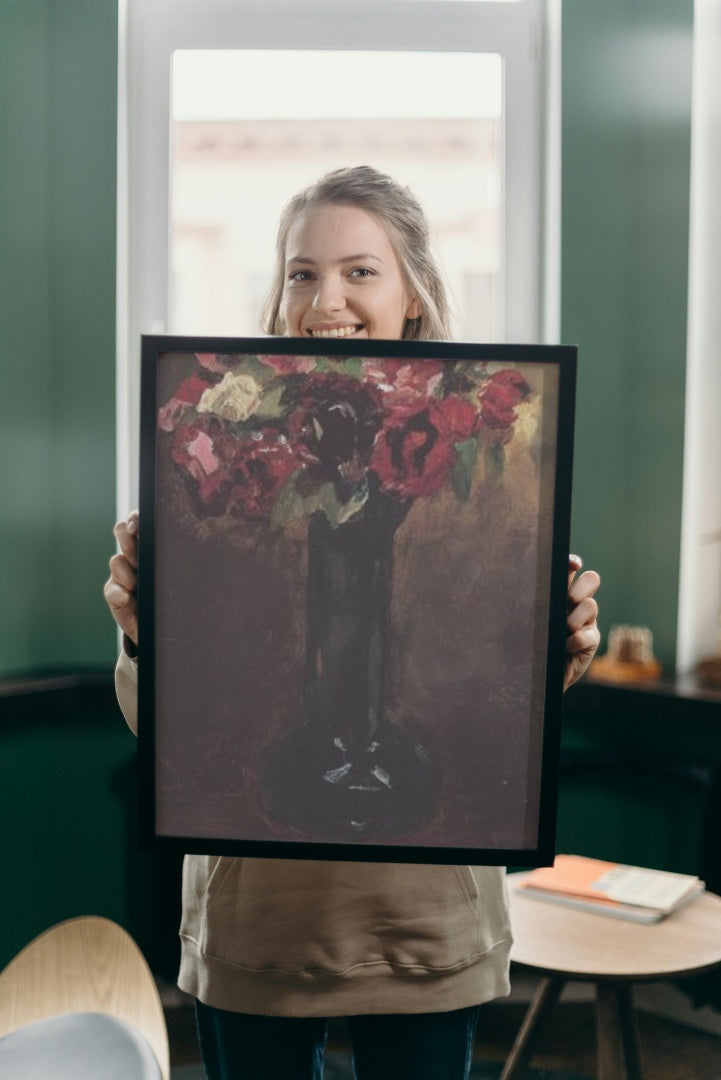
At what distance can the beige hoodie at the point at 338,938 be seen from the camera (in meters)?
1.06

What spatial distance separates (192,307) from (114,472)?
468 mm

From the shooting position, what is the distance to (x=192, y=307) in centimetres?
272

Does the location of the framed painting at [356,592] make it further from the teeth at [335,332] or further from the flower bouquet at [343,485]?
the teeth at [335,332]

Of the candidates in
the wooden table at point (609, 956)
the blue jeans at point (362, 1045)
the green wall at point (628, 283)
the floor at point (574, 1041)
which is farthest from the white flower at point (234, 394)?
the floor at point (574, 1041)

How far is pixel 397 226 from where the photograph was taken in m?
1.20

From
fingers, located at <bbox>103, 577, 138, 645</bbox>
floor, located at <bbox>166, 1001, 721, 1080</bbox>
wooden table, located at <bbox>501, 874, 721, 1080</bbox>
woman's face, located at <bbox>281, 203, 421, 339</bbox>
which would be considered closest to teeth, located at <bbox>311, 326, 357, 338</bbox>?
woman's face, located at <bbox>281, 203, 421, 339</bbox>

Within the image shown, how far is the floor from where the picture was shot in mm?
2422

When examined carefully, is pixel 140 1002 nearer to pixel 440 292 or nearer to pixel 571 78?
pixel 440 292

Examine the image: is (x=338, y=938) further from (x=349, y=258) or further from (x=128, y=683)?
(x=349, y=258)

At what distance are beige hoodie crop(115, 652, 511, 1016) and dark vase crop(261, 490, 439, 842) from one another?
0.13 metres

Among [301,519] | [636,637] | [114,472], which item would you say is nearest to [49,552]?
[114,472]

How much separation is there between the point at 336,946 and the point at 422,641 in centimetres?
33

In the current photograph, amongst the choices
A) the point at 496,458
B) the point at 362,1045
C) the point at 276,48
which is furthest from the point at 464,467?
the point at 276,48

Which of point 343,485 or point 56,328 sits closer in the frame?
point 343,485
